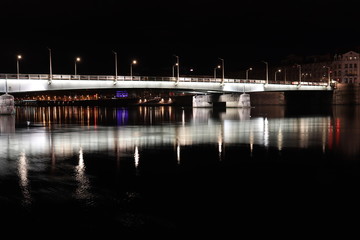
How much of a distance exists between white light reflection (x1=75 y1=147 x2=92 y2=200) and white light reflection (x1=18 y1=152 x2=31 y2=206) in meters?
1.61

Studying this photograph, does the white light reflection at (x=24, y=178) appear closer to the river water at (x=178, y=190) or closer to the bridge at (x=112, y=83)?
the river water at (x=178, y=190)

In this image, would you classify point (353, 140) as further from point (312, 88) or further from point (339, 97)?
point (339, 97)

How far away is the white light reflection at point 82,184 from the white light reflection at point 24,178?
5.28 feet

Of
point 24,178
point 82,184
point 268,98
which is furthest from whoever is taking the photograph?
point 268,98

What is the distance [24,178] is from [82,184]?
2962mm

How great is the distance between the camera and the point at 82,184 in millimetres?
16312

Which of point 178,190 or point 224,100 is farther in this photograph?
point 224,100

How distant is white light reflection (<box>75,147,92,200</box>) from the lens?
47.4ft

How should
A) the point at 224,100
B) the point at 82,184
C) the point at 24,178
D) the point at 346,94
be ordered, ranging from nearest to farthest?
the point at 82,184 → the point at 24,178 → the point at 224,100 → the point at 346,94

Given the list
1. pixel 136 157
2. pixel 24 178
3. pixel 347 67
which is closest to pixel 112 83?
pixel 136 157

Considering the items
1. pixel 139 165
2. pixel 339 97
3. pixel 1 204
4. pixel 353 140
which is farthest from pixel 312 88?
pixel 1 204

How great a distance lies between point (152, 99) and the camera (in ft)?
653

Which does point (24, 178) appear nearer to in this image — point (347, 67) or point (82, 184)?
point (82, 184)

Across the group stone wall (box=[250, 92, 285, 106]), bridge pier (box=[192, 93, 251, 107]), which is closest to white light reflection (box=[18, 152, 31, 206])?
bridge pier (box=[192, 93, 251, 107])
